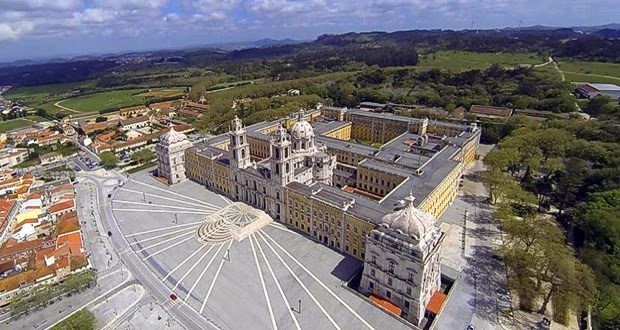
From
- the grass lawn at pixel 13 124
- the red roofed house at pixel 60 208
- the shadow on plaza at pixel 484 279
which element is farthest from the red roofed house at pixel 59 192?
the grass lawn at pixel 13 124

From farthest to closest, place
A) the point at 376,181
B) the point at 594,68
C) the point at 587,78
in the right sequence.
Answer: the point at 594,68
the point at 587,78
the point at 376,181

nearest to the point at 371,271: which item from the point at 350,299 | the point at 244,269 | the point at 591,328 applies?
the point at 350,299

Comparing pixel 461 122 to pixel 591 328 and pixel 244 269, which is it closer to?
pixel 591 328

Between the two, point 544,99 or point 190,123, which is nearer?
point 544,99

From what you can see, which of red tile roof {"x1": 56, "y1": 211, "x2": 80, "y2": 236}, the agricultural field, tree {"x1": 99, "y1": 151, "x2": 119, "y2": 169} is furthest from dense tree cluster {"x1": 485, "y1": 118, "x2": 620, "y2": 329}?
tree {"x1": 99, "y1": 151, "x2": 119, "y2": 169}

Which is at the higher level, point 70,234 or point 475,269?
point 70,234

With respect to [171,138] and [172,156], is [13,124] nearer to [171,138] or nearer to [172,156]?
[171,138]

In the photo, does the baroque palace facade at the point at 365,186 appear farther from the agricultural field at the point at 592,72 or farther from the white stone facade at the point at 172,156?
the agricultural field at the point at 592,72

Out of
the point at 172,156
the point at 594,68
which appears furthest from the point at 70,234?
the point at 594,68
